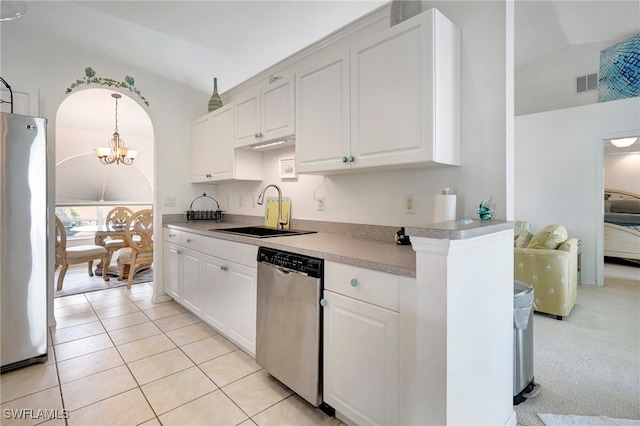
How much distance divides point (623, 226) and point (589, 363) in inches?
205

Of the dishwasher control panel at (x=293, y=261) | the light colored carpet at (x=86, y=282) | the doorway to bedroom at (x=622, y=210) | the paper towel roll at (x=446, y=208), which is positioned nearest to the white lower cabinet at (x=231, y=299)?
the dishwasher control panel at (x=293, y=261)

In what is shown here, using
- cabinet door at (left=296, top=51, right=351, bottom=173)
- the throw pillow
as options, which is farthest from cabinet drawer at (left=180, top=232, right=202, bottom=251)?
the throw pillow

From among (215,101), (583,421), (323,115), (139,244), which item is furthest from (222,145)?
(583,421)

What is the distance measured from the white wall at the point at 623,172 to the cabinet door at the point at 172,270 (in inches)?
358

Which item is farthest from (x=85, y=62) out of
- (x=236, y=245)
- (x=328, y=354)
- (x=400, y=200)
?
(x=328, y=354)

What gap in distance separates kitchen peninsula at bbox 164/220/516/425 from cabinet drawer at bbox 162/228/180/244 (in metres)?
2.05

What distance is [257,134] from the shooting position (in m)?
2.67

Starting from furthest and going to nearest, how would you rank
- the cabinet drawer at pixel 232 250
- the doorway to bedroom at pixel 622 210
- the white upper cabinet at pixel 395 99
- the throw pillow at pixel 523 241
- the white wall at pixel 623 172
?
the white wall at pixel 623 172 < the doorway to bedroom at pixel 622 210 < the throw pillow at pixel 523 241 < the cabinet drawer at pixel 232 250 < the white upper cabinet at pixel 395 99

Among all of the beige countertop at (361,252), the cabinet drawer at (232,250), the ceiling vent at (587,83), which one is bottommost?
the cabinet drawer at (232,250)

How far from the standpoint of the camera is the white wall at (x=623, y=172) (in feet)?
21.8

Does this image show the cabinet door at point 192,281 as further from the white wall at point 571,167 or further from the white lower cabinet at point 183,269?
the white wall at point 571,167

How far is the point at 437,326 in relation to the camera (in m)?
1.10

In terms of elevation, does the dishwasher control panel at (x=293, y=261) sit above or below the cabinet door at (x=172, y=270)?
above

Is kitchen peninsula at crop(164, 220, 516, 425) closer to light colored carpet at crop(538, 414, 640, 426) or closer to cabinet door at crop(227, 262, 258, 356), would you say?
light colored carpet at crop(538, 414, 640, 426)
